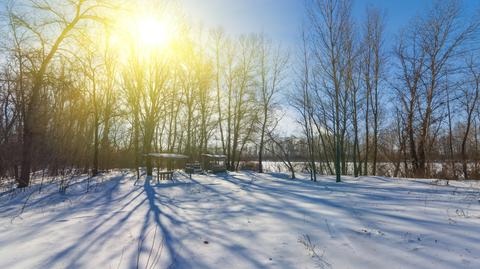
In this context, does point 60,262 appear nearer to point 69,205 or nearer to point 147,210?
point 147,210

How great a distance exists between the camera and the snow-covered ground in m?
2.43

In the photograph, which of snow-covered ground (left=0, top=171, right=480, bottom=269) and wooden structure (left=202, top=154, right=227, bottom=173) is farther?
wooden structure (left=202, top=154, right=227, bottom=173)

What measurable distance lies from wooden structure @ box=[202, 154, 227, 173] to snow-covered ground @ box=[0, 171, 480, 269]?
11684 millimetres

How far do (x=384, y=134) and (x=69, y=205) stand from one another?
68.8ft

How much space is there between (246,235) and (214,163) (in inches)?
573

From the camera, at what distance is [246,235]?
3.25m

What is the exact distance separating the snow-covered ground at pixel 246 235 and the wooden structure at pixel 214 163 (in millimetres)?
11684

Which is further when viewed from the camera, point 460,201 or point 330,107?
point 330,107

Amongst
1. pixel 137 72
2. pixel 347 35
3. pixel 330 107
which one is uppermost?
pixel 347 35

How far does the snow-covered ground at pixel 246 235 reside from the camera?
2.43m

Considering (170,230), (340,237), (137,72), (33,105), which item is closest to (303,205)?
(340,237)

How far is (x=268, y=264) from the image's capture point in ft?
7.81

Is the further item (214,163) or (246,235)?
(214,163)

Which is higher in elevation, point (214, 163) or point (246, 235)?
point (214, 163)
